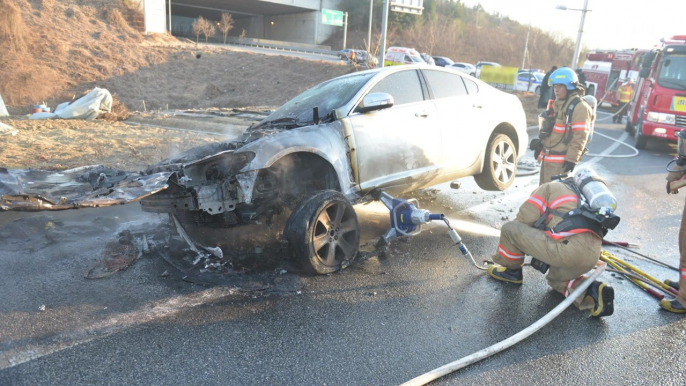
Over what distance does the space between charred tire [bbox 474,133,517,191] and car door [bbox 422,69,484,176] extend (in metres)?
0.32

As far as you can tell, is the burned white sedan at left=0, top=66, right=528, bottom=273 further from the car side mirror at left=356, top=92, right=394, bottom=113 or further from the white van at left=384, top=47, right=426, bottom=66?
the white van at left=384, top=47, right=426, bottom=66

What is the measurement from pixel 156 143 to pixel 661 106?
39.7 ft

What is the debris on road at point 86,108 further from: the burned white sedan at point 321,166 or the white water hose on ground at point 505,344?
the white water hose on ground at point 505,344

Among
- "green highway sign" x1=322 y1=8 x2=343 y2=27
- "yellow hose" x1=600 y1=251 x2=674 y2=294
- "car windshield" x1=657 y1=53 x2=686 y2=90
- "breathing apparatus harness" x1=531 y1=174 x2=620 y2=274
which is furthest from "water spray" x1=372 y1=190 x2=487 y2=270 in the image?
"green highway sign" x1=322 y1=8 x2=343 y2=27

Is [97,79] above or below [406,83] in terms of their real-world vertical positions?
below

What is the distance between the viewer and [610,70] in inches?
991

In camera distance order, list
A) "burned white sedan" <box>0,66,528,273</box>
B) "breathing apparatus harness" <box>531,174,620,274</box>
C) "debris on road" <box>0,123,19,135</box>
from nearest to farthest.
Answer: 1. "breathing apparatus harness" <box>531,174,620,274</box>
2. "burned white sedan" <box>0,66,528,273</box>
3. "debris on road" <box>0,123,19,135</box>

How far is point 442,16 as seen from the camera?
64.2 meters

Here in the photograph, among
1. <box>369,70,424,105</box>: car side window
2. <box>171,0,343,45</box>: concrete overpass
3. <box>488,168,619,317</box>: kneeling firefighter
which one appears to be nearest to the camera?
<box>488,168,619,317</box>: kneeling firefighter

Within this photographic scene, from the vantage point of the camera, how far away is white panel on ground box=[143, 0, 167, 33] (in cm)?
3447

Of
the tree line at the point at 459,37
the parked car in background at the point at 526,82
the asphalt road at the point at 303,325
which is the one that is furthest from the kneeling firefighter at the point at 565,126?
the tree line at the point at 459,37

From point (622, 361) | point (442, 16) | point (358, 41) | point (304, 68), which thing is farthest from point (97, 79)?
point (442, 16)

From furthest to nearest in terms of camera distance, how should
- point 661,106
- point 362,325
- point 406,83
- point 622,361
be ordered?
1. point 661,106
2. point 406,83
3. point 362,325
4. point 622,361

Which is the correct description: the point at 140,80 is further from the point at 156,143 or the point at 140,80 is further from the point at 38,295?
the point at 38,295
